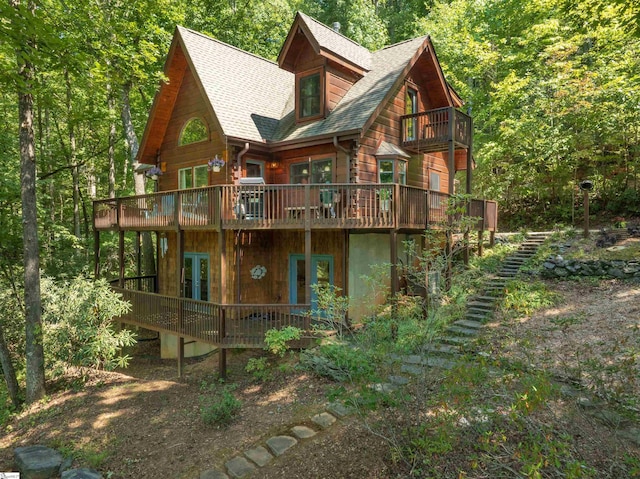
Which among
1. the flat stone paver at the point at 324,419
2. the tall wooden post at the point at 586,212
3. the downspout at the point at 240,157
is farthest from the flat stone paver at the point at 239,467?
the tall wooden post at the point at 586,212

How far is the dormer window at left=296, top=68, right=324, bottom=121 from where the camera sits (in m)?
13.0

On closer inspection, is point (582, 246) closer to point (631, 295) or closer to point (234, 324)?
point (631, 295)

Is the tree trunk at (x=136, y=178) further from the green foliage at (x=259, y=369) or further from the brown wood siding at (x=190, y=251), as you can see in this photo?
the green foliage at (x=259, y=369)

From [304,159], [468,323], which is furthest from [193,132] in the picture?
[468,323]

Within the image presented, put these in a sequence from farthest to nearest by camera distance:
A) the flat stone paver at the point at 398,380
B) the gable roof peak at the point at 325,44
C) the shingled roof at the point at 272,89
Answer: the gable roof peak at the point at 325,44
the shingled roof at the point at 272,89
the flat stone paver at the point at 398,380

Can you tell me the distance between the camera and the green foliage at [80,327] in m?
10.8

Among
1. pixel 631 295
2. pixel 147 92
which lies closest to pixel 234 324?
pixel 631 295

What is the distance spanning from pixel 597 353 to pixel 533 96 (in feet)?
55.3

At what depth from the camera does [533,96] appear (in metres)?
19.8

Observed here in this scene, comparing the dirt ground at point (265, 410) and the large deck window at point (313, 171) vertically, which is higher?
the large deck window at point (313, 171)

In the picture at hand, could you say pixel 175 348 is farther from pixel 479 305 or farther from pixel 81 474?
pixel 479 305

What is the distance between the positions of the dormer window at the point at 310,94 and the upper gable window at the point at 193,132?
140 inches

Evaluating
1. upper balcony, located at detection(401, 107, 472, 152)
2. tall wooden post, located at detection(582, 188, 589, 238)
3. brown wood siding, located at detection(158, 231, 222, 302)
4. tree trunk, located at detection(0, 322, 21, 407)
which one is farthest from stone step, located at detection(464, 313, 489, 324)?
tree trunk, located at detection(0, 322, 21, 407)

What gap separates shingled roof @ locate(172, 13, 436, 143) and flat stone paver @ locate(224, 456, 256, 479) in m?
8.73
